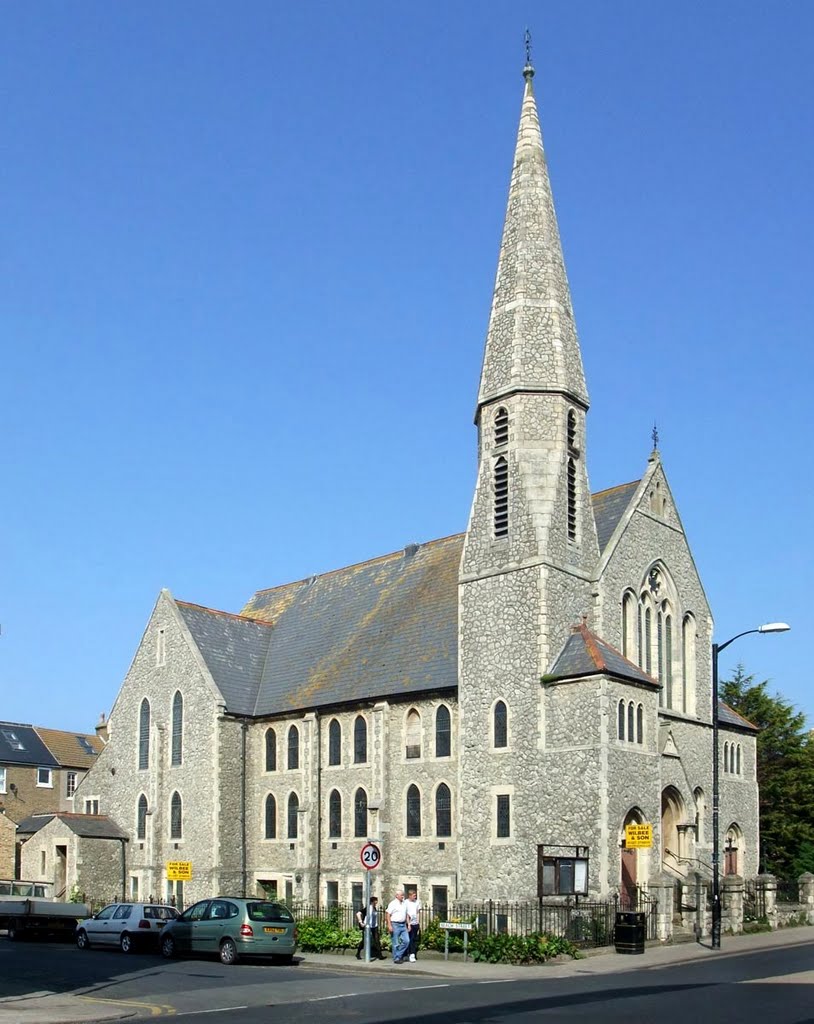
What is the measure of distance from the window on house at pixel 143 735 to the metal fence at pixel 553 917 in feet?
59.5

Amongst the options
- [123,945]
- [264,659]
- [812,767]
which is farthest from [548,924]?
[812,767]

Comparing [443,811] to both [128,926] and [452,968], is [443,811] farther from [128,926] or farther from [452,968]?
[452,968]

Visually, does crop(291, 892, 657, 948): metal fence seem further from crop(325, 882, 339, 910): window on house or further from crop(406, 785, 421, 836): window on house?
crop(325, 882, 339, 910): window on house

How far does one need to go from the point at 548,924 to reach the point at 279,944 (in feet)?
27.0

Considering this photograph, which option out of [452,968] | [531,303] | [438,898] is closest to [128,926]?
[452,968]

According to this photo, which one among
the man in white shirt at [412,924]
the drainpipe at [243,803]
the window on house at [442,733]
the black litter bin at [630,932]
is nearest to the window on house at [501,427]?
the window on house at [442,733]

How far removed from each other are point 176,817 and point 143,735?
4182mm

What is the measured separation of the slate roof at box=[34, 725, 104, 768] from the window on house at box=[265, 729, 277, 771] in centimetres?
2350

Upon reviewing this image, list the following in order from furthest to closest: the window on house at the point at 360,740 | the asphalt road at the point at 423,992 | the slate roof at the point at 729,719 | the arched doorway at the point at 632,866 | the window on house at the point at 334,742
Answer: the slate roof at the point at 729,719, the window on house at the point at 334,742, the window on house at the point at 360,740, the arched doorway at the point at 632,866, the asphalt road at the point at 423,992

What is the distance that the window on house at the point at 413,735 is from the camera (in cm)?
4138

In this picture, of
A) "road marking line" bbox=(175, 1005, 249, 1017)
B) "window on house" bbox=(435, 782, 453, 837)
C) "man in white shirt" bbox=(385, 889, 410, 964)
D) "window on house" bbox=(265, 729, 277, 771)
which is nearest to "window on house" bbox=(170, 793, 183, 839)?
"window on house" bbox=(265, 729, 277, 771)

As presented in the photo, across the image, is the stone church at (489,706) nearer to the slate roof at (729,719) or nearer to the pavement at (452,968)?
the slate roof at (729,719)

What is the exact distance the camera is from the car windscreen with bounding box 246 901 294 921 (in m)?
28.4

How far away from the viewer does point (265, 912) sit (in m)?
28.7
